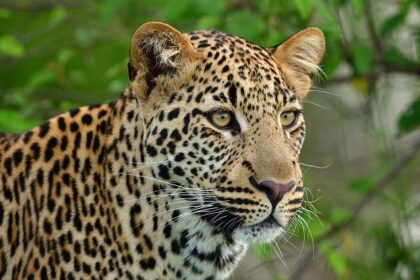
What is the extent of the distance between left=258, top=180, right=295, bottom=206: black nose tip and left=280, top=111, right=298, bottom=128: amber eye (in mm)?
484

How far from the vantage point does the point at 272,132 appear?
661 centimetres

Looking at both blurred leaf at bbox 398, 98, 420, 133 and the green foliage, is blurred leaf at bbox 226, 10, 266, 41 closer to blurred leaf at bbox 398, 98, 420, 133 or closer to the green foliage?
the green foliage

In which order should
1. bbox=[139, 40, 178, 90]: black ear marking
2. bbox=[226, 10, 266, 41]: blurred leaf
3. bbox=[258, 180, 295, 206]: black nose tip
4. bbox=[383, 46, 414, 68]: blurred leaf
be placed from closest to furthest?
bbox=[258, 180, 295, 206]: black nose tip → bbox=[139, 40, 178, 90]: black ear marking → bbox=[226, 10, 266, 41]: blurred leaf → bbox=[383, 46, 414, 68]: blurred leaf

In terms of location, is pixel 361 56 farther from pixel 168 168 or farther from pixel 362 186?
pixel 168 168

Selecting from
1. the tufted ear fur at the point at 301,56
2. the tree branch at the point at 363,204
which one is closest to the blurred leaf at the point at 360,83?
the tree branch at the point at 363,204

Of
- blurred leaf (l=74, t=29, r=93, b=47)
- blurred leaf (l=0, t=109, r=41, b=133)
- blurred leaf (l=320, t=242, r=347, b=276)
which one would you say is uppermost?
blurred leaf (l=74, t=29, r=93, b=47)

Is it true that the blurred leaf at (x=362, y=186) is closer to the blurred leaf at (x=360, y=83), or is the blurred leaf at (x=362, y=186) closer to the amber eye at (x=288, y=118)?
the blurred leaf at (x=360, y=83)

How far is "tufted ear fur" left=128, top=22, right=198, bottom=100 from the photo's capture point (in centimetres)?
668

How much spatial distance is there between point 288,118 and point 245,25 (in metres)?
2.65

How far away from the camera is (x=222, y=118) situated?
21.8ft

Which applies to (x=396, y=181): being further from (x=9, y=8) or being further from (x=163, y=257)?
(x=163, y=257)

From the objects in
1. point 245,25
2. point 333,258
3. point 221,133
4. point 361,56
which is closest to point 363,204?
point 333,258

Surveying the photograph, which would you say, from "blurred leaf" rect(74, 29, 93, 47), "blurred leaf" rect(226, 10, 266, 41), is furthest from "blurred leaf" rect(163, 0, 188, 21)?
"blurred leaf" rect(74, 29, 93, 47)

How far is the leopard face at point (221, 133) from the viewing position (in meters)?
6.49
